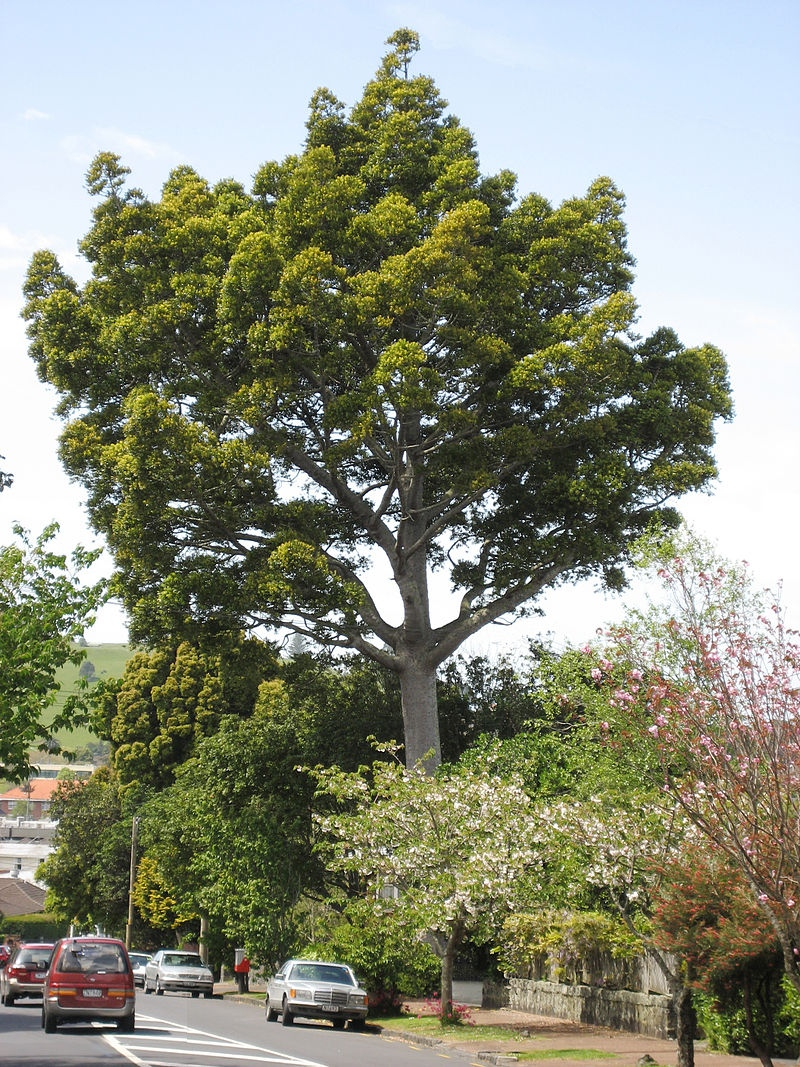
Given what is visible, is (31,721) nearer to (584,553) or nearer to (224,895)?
(584,553)

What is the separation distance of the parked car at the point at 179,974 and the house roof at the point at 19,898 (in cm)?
6550

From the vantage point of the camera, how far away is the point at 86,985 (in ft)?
69.3

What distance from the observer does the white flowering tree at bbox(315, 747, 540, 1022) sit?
23234 mm

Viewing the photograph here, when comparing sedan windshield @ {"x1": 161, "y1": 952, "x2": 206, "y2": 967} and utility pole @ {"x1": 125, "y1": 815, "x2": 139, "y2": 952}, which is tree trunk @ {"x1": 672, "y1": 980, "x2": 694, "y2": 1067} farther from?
utility pole @ {"x1": 125, "y1": 815, "x2": 139, "y2": 952}

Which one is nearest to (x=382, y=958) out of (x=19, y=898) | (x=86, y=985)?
(x=86, y=985)

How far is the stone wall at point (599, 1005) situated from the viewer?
21953 millimetres

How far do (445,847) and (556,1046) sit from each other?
15.7 feet

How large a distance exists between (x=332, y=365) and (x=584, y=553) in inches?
311

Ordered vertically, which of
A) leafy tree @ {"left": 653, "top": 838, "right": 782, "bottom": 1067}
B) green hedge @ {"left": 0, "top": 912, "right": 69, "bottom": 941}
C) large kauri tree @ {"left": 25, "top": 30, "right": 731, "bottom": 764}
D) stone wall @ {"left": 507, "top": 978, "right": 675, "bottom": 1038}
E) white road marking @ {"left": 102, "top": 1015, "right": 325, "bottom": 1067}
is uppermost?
large kauri tree @ {"left": 25, "top": 30, "right": 731, "bottom": 764}

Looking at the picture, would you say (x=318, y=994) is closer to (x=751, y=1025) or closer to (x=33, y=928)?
(x=751, y=1025)

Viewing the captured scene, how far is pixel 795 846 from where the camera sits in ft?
36.2

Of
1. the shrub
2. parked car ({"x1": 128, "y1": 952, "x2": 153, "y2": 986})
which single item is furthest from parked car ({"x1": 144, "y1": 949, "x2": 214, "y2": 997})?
the shrub

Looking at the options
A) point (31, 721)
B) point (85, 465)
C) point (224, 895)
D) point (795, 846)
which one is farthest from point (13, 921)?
point (795, 846)

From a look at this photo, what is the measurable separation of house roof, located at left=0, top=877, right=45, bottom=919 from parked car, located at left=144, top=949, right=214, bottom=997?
6550 cm
